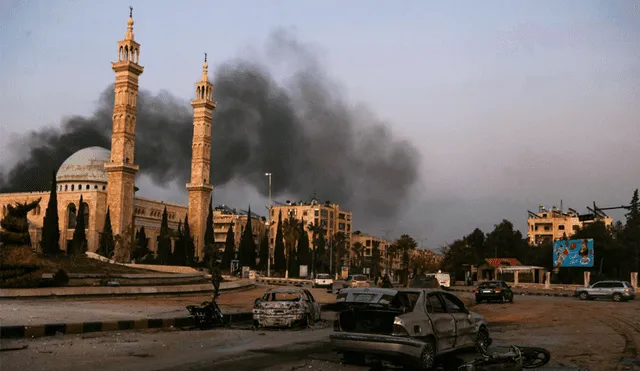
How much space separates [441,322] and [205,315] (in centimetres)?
903

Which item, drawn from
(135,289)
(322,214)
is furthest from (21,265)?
(322,214)

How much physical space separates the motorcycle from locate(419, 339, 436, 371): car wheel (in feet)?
2.22

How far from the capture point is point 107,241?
77.4 meters

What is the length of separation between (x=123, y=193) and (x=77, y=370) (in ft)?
255

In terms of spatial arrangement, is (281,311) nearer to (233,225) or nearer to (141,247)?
(141,247)

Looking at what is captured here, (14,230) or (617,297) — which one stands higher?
(14,230)

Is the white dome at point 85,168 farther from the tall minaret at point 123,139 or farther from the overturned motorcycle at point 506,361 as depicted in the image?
the overturned motorcycle at point 506,361

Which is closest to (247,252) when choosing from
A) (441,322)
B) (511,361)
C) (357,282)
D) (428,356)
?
(357,282)

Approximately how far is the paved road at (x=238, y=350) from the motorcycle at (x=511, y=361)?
21.7 inches

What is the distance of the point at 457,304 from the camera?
1240cm

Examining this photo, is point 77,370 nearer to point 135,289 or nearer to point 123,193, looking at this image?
point 135,289

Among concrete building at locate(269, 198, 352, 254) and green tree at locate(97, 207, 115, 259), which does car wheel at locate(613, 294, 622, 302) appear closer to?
green tree at locate(97, 207, 115, 259)

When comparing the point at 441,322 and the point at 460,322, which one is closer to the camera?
the point at 441,322

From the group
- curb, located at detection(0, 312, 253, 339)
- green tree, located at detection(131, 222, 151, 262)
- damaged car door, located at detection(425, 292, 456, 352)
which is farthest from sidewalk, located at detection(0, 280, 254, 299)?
green tree, located at detection(131, 222, 151, 262)
